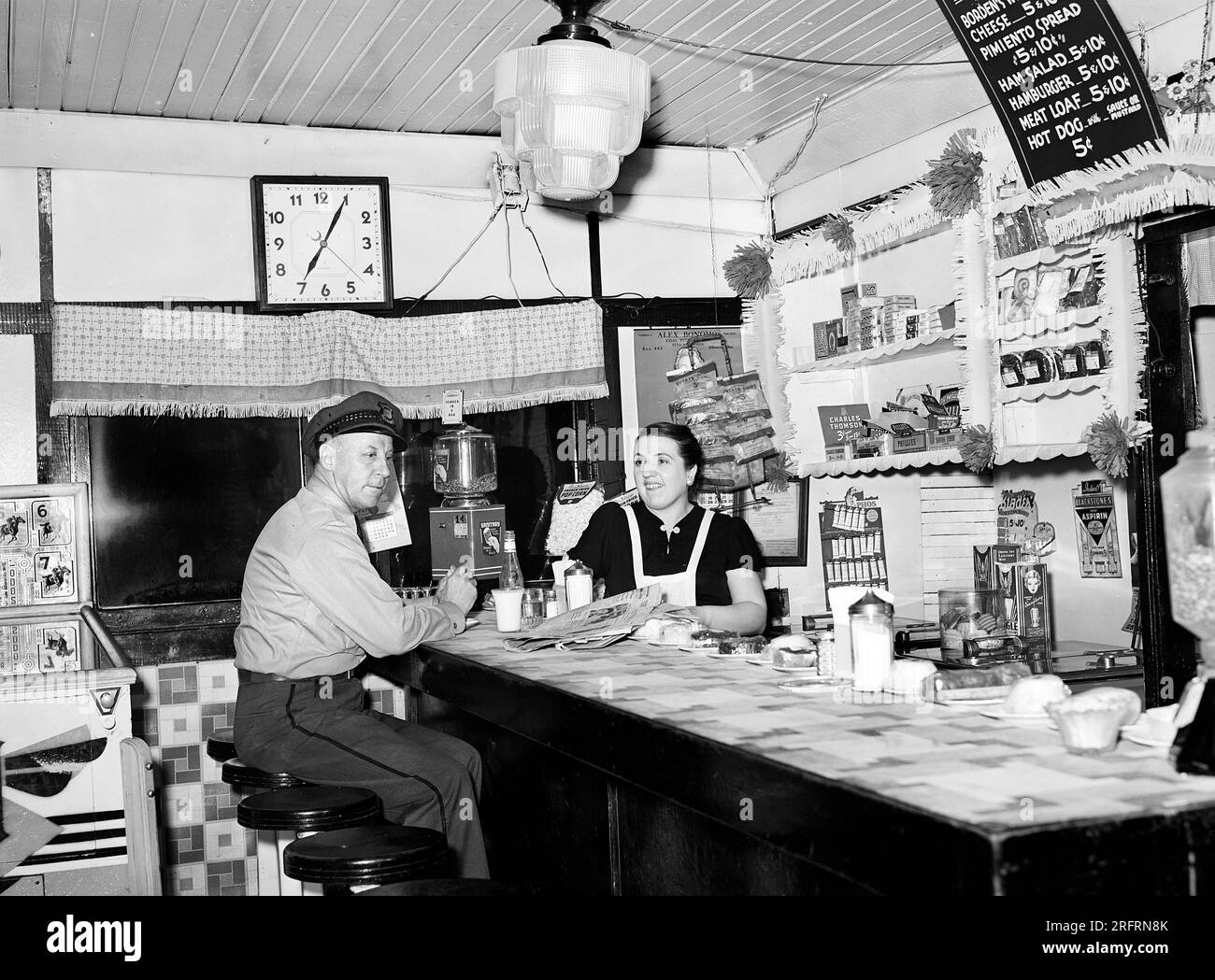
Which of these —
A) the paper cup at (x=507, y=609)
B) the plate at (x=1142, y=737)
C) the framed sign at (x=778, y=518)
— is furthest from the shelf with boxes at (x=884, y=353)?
the plate at (x=1142, y=737)

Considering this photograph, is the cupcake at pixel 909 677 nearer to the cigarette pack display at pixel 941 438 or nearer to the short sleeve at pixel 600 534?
the cigarette pack display at pixel 941 438

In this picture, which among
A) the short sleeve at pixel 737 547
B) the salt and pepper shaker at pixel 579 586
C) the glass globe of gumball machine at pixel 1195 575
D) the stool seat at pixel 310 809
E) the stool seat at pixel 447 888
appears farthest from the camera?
the short sleeve at pixel 737 547

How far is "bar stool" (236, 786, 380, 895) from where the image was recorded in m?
2.97

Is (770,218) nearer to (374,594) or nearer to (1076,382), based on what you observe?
(1076,382)

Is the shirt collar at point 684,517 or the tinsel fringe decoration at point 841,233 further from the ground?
the tinsel fringe decoration at point 841,233

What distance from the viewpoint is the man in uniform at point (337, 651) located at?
336cm

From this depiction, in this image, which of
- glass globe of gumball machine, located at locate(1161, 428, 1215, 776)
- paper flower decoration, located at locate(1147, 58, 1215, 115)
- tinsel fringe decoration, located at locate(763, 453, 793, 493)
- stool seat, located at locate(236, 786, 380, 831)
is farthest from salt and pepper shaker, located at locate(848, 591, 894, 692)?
tinsel fringe decoration, located at locate(763, 453, 793, 493)

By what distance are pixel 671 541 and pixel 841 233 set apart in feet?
4.77

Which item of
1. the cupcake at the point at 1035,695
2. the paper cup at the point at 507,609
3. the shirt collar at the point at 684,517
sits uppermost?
the shirt collar at the point at 684,517

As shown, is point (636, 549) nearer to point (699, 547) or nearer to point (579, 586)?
point (699, 547)

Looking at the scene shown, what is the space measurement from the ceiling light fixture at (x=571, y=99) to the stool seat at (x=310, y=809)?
6.36 ft

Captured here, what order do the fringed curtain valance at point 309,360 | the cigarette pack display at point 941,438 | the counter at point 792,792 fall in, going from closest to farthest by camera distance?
the counter at point 792,792
the cigarette pack display at point 941,438
the fringed curtain valance at point 309,360

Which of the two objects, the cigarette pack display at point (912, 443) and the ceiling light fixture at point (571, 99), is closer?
the ceiling light fixture at point (571, 99)
